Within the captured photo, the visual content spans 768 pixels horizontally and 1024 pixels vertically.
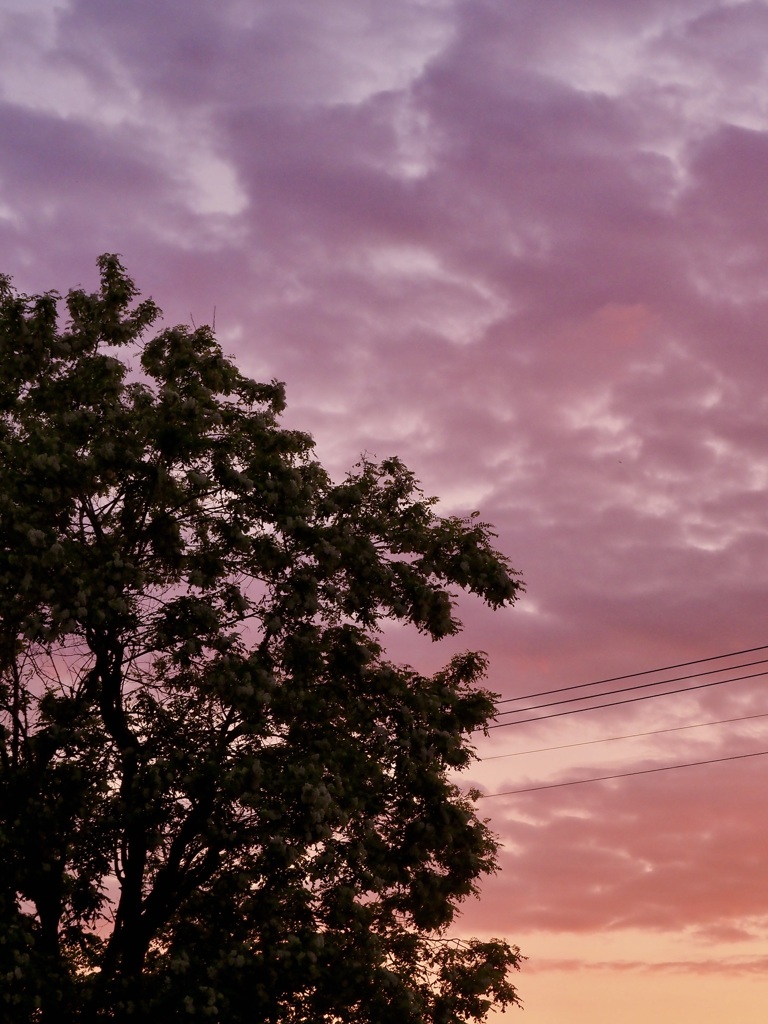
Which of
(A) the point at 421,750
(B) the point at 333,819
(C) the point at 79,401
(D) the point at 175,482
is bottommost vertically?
(B) the point at 333,819

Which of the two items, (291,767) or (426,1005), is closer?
(291,767)

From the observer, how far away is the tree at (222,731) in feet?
71.8

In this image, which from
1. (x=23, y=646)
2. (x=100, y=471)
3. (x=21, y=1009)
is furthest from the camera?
(x=23, y=646)

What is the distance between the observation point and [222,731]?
2388 cm

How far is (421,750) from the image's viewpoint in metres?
23.3

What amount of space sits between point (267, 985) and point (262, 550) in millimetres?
7807

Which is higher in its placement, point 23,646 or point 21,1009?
point 23,646

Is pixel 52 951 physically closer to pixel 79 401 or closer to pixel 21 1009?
pixel 21 1009

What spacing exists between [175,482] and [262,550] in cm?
209

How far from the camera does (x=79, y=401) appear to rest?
25469 mm

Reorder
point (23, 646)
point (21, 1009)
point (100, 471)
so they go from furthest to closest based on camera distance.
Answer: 1. point (23, 646)
2. point (100, 471)
3. point (21, 1009)

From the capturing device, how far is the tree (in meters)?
21.9

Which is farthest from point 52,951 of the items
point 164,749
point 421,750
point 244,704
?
point 421,750

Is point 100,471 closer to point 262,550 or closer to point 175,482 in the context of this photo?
point 175,482
